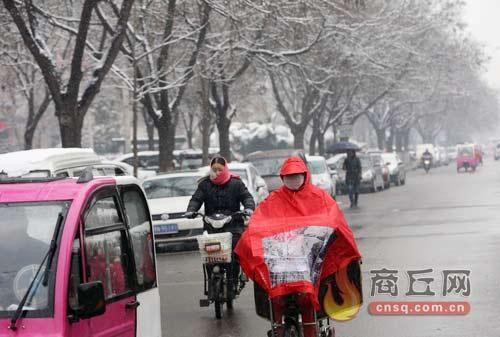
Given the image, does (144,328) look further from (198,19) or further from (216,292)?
(198,19)

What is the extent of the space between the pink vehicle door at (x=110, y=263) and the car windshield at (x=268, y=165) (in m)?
23.1

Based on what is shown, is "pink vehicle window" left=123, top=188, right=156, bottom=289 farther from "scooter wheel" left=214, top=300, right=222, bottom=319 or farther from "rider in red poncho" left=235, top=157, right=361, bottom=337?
"scooter wheel" left=214, top=300, right=222, bottom=319

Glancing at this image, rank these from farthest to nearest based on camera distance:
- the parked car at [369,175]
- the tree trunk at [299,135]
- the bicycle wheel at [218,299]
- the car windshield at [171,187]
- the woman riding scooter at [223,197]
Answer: the tree trunk at [299,135] → the parked car at [369,175] → the car windshield at [171,187] → the woman riding scooter at [223,197] → the bicycle wheel at [218,299]

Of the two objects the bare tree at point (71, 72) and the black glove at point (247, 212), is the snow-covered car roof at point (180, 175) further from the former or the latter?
the black glove at point (247, 212)

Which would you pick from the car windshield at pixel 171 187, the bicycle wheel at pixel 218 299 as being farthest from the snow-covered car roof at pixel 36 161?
the car windshield at pixel 171 187

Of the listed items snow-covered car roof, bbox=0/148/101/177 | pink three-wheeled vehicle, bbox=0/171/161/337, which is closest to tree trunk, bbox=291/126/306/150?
snow-covered car roof, bbox=0/148/101/177

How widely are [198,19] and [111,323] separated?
971 inches

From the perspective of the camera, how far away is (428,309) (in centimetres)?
1112

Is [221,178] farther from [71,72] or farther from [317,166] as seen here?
[317,166]

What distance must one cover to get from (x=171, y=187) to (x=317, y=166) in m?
12.7

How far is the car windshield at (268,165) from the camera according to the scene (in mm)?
30155

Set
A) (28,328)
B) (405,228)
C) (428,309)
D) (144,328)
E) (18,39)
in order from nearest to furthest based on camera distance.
→ (28,328)
(144,328)
(428,309)
(405,228)
(18,39)

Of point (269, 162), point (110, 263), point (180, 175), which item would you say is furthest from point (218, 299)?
point (269, 162)

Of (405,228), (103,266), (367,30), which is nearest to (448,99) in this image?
(367,30)
